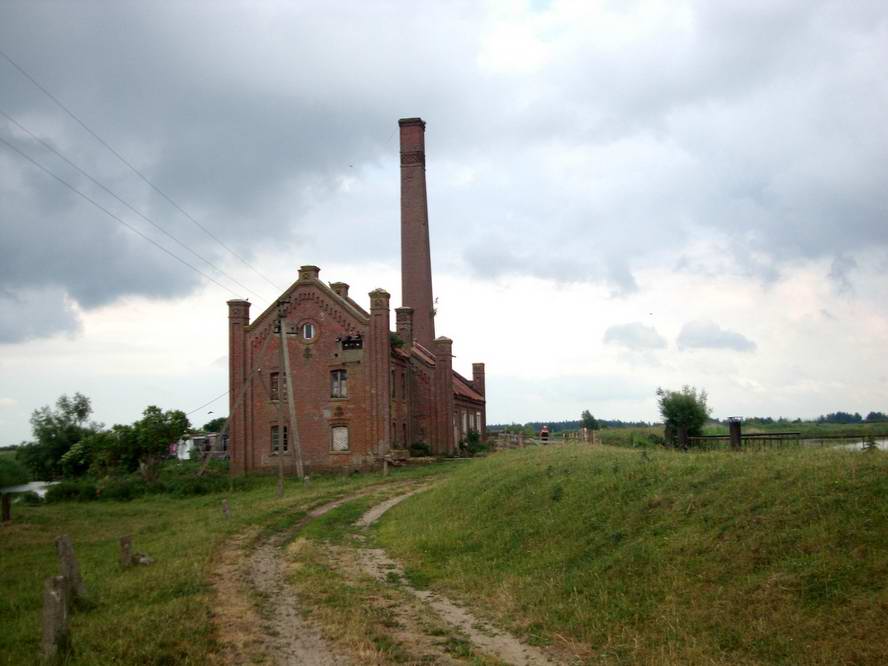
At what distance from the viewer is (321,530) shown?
19.7 m

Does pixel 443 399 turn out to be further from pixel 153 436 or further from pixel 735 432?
pixel 735 432

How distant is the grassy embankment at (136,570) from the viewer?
9.16 metres

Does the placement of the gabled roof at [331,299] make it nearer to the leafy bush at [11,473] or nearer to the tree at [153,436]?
the tree at [153,436]

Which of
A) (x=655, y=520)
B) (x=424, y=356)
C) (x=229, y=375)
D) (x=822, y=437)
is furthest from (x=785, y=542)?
(x=424, y=356)

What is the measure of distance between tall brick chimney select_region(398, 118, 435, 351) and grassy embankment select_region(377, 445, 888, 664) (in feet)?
119

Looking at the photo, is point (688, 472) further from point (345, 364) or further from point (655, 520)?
point (345, 364)

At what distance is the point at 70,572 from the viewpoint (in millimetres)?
11258

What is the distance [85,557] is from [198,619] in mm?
8911

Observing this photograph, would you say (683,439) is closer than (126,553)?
No

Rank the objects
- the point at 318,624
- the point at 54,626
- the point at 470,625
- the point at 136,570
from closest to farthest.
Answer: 1. the point at 54,626
2. the point at 470,625
3. the point at 318,624
4. the point at 136,570

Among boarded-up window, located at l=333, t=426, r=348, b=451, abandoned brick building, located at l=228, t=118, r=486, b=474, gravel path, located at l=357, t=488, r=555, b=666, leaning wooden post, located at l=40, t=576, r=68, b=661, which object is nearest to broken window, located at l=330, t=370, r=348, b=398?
abandoned brick building, located at l=228, t=118, r=486, b=474

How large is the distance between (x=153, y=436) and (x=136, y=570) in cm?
2615

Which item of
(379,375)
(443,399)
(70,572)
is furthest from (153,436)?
(70,572)

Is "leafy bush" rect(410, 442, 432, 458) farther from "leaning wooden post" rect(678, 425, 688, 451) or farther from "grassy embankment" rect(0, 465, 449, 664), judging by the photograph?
"leaning wooden post" rect(678, 425, 688, 451)
